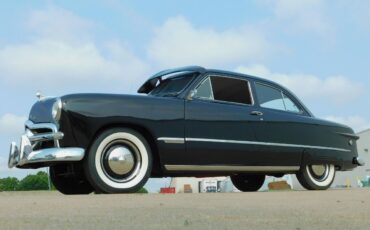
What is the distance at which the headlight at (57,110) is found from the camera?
6664 millimetres

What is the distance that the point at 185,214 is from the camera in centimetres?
451

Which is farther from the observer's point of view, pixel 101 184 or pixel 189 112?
pixel 189 112

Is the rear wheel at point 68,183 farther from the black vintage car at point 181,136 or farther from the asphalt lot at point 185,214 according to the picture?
the asphalt lot at point 185,214

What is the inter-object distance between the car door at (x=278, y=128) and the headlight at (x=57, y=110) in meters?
2.74

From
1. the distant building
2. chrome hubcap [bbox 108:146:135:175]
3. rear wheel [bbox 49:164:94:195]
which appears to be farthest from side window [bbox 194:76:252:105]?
the distant building

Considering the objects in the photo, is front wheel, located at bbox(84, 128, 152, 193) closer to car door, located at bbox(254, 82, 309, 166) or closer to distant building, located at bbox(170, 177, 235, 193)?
car door, located at bbox(254, 82, 309, 166)

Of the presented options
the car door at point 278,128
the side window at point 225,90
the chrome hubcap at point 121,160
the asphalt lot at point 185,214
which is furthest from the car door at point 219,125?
the asphalt lot at point 185,214

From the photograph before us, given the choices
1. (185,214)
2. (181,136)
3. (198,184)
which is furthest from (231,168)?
(198,184)

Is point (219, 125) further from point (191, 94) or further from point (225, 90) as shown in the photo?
point (225, 90)

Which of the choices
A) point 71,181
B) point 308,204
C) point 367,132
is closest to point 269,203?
point 308,204

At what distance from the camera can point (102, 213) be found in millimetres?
4531

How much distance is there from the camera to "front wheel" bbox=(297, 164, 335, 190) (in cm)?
873

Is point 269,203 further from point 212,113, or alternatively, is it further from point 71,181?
point 71,181

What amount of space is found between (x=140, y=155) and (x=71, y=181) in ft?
5.84
